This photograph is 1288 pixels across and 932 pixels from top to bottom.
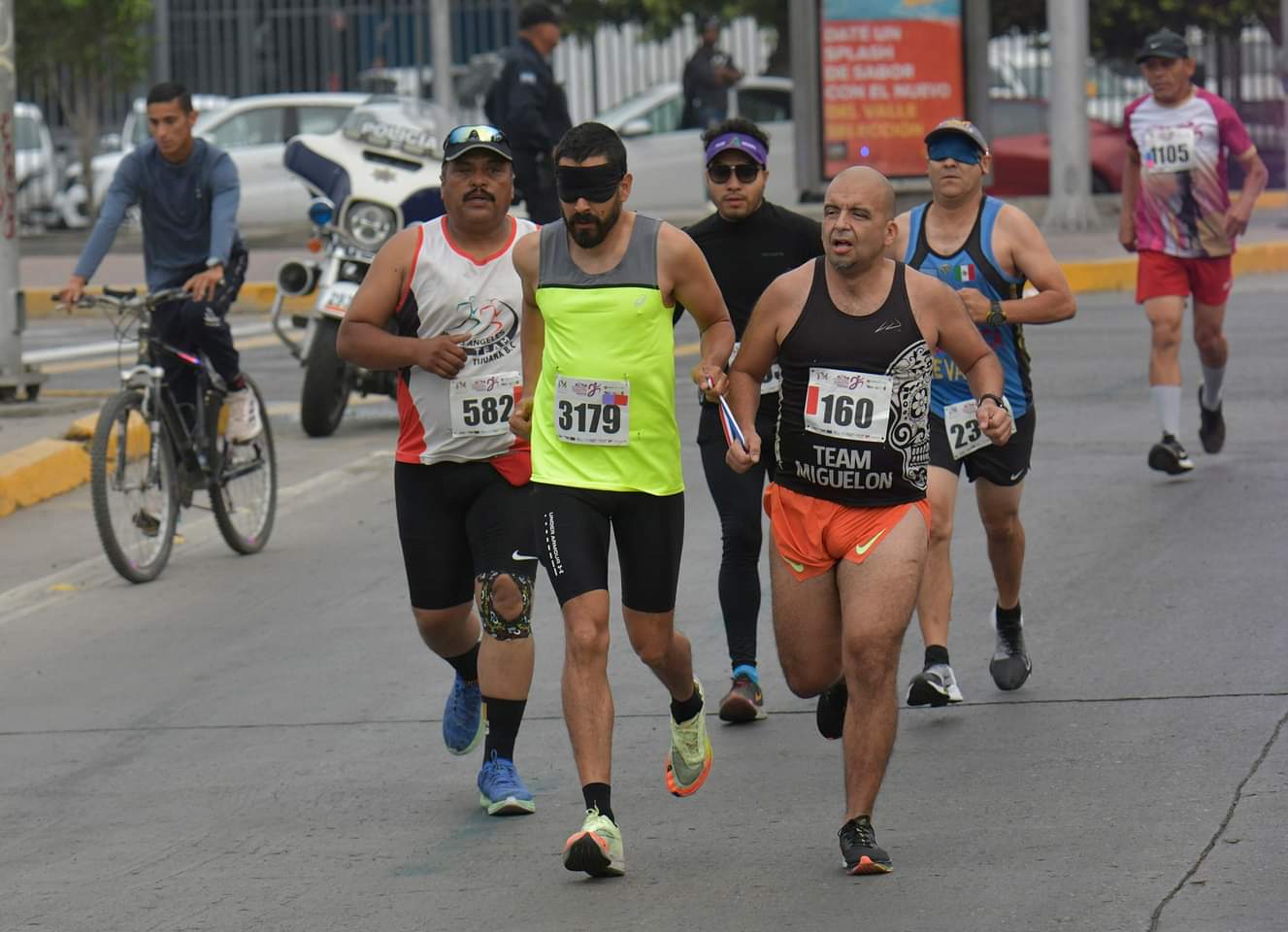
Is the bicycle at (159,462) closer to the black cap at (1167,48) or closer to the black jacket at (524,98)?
the black cap at (1167,48)

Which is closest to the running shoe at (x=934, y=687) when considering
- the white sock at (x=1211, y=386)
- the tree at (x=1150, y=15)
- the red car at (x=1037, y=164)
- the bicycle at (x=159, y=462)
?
the bicycle at (x=159, y=462)

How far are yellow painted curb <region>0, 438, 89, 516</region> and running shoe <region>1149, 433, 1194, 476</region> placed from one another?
5.34 meters

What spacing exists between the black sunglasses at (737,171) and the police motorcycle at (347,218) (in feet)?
19.3

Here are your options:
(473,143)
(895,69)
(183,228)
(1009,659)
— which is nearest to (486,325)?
(473,143)

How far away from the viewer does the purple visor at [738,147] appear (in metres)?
7.09

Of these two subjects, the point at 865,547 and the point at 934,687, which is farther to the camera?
the point at 934,687

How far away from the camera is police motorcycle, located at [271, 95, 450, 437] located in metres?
13.0

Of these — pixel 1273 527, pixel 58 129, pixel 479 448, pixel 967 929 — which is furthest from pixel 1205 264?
pixel 58 129

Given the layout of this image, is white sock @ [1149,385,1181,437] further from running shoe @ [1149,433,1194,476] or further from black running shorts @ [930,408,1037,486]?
black running shorts @ [930,408,1037,486]

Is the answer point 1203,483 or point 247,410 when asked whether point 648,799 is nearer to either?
point 247,410

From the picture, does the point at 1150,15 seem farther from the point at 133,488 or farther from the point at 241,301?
the point at 133,488

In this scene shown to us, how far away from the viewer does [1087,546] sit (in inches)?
372

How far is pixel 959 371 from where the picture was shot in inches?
278

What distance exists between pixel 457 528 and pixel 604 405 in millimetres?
835
